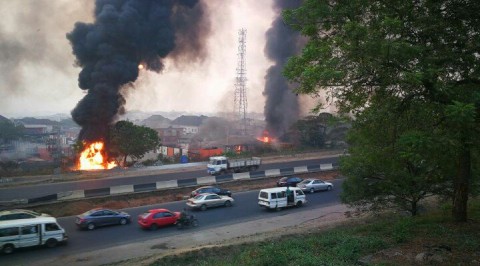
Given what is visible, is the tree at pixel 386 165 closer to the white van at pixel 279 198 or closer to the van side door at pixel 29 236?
the white van at pixel 279 198

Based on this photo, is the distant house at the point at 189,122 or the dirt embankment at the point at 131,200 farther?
the distant house at the point at 189,122

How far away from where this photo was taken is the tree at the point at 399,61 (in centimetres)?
920

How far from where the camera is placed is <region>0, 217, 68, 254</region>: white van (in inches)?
614

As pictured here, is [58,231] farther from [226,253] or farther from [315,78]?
[315,78]

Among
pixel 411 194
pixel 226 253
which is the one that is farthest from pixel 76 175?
pixel 411 194

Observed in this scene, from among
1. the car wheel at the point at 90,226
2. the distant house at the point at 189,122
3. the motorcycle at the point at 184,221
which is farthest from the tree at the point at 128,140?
the distant house at the point at 189,122

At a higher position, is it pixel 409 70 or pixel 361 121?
pixel 409 70

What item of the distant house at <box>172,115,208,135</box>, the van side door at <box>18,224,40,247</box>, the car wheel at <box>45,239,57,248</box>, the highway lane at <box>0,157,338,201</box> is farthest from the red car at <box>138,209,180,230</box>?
the distant house at <box>172,115,208,135</box>

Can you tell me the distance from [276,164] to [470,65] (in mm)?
33995

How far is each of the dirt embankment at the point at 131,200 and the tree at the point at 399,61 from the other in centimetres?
1828

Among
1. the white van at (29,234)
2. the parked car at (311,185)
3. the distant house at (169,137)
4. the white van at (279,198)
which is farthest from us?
the distant house at (169,137)

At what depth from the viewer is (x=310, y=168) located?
37250 millimetres

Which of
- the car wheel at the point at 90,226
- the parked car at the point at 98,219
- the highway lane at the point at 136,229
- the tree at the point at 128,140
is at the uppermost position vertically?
the tree at the point at 128,140

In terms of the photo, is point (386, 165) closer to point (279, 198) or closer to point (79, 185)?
point (279, 198)
